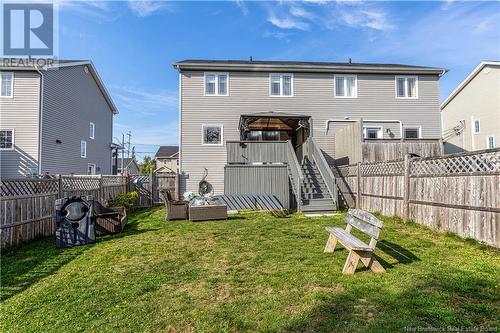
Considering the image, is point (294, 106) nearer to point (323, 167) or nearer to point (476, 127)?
point (323, 167)

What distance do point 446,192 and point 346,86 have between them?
1125cm

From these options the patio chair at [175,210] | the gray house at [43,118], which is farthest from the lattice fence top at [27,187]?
the gray house at [43,118]

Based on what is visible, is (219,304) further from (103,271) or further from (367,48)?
(367,48)

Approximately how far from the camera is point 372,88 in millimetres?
16422

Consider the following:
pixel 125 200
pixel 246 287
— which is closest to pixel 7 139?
pixel 125 200

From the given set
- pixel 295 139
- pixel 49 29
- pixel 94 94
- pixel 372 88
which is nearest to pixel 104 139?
pixel 94 94

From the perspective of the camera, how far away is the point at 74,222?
21.2ft

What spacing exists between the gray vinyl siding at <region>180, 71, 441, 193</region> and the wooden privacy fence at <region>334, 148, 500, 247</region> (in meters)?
6.84

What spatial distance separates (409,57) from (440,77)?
4.64 m

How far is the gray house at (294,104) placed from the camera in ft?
50.5

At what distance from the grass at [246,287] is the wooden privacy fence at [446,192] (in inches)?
17.3

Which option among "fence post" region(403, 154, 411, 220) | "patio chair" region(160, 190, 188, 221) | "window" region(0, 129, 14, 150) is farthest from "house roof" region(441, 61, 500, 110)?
"window" region(0, 129, 14, 150)

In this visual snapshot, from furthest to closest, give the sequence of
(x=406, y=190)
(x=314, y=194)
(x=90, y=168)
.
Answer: (x=90, y=168) < (x=314, y=194) < (x=406, y=190)

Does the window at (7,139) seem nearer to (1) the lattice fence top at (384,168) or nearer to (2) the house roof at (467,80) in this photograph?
(1) the lattice fence top at (384,168)
